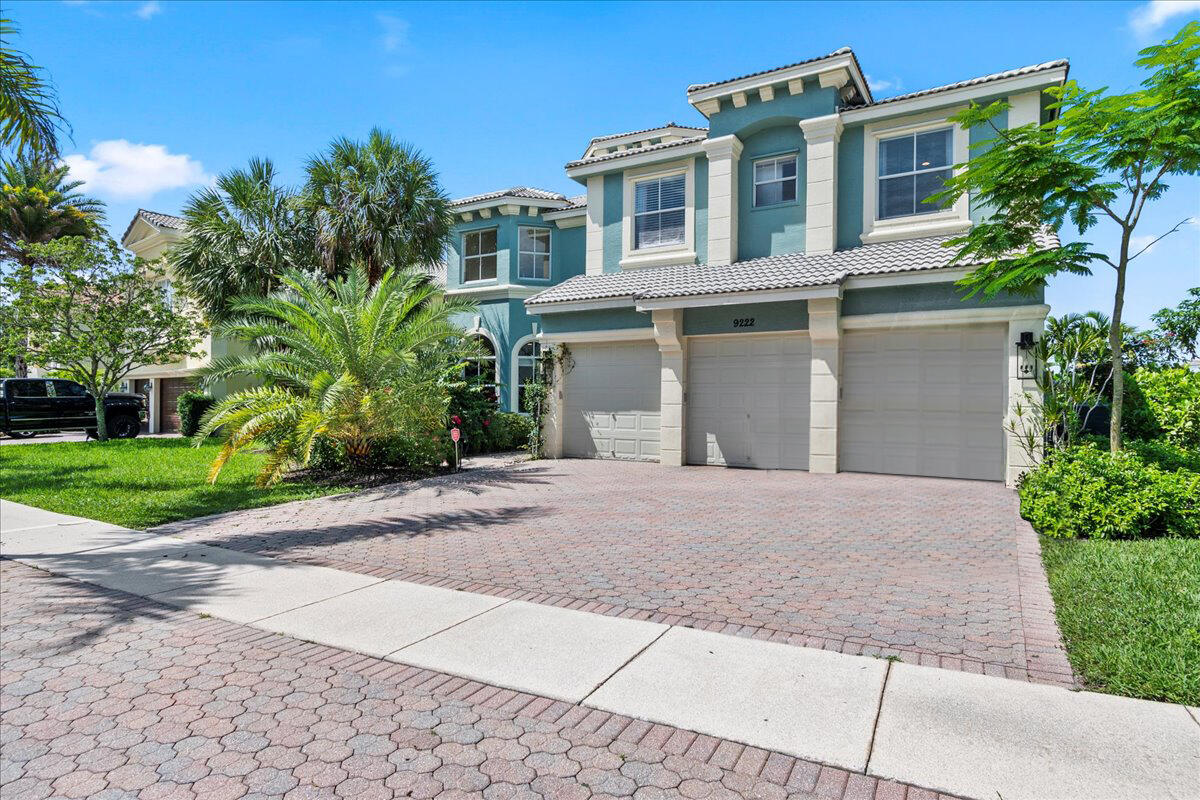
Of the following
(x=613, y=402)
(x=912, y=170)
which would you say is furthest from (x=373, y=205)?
(x=912, y=170)

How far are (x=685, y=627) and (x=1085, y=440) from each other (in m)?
8.81

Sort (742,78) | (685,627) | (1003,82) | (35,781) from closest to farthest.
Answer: (35,781)
(685,627)
(1003,82)
(742,78)

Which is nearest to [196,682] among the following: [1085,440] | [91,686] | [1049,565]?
[91,686]

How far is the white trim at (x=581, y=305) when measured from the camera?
1540cm

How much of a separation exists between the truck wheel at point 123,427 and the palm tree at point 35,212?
35.8 ft

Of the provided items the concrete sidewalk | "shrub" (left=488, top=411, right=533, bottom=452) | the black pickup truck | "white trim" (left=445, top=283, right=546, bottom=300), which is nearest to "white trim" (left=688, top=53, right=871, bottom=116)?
"white trim" (left=445, top=283, right=546, bottom=300)

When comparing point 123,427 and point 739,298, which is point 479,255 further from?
point 123,427

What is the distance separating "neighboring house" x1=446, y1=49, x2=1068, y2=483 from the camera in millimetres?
12375

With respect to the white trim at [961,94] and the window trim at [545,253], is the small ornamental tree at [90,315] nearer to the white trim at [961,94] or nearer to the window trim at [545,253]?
the window trim at [545,253]

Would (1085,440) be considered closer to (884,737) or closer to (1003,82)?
(1003,82)

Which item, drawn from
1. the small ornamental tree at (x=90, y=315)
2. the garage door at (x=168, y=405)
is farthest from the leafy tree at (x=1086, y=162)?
the garage door at (x=168, y=405)

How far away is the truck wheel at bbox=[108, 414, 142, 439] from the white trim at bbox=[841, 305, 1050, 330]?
81.0 feet

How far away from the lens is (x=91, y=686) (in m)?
4.15

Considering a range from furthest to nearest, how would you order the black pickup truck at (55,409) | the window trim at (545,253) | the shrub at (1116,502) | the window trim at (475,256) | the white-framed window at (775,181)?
the black pickup truck at (55,409) → the window trim at (475,256) → the window trim at (545,253) → the white-framed window at (775,181) → the shrub at (1116,502)
